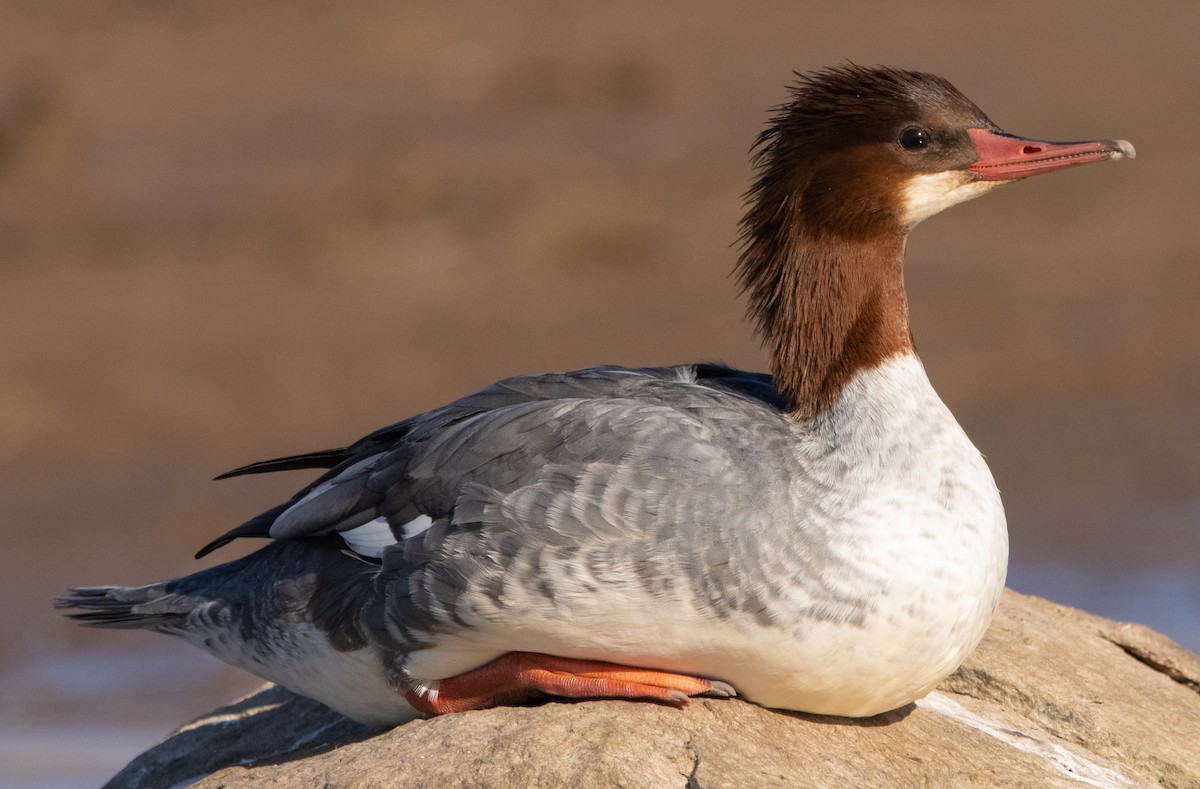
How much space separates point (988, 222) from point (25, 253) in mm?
9047

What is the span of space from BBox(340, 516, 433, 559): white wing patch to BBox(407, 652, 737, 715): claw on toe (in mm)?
424

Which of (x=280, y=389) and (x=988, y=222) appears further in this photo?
(x=988, y=222)

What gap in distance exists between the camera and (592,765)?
4.15 metres

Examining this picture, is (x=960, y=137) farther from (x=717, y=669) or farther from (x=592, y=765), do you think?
(x=592, y=765)

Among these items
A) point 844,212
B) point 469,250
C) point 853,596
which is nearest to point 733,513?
point 853,596

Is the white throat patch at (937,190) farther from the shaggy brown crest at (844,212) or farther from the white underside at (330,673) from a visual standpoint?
the white underside at (330,673)

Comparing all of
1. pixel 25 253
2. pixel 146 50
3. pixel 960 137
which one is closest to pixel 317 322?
pixel 25 253

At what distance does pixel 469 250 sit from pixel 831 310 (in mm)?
10200

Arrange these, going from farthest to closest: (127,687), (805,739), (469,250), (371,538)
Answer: (469,250) → (127,687) → (371,538) → (805,739)

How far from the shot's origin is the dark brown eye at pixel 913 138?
15.4 ft

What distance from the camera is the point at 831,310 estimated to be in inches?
186

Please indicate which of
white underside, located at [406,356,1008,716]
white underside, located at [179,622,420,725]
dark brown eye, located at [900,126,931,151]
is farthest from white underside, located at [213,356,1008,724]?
dark brown eye, located at [900,126,931,151]

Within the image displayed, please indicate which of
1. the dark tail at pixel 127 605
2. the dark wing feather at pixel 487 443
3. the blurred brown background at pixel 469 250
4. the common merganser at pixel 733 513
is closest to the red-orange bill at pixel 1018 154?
the common merganser at pixel 733 513

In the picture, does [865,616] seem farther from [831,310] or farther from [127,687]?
[127,687]
